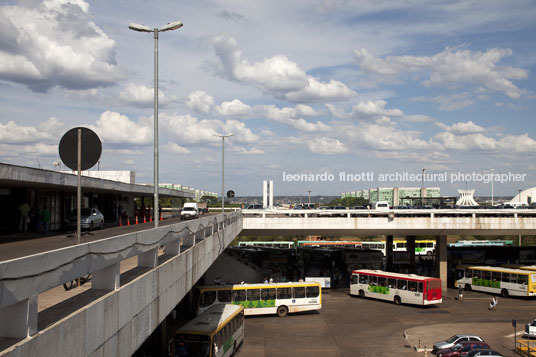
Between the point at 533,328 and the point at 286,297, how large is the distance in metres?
16.0

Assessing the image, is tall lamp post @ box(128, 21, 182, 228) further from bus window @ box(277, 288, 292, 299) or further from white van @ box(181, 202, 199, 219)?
white van @ box(181, 202, 199, 219)

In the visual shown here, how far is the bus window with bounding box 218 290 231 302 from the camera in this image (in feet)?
111

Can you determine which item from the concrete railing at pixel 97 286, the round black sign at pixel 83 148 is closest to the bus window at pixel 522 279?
the concrete railing at pixel 97 286

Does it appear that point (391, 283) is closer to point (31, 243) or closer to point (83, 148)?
point (31, 243)

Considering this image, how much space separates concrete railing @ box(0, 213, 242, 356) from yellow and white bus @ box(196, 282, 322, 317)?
20265mm

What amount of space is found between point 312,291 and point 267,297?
3.51m

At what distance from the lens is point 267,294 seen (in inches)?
1428

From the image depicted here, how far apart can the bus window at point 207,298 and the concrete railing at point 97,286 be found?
2020 centimetres

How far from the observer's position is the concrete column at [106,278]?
26.1 feet

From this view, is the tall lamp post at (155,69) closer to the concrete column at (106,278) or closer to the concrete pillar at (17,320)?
the concrete column at (106,278)

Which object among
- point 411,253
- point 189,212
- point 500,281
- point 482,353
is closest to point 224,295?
point 189,212

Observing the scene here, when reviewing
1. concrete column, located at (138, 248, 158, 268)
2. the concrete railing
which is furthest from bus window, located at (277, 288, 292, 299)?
concrete column, located at (138, 248, 158, 268)

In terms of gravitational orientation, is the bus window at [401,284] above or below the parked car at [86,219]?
below

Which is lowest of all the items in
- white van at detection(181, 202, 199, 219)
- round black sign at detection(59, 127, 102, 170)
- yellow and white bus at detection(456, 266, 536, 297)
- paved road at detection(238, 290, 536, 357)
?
paved road at detection(238, 290, 536, 357)
